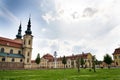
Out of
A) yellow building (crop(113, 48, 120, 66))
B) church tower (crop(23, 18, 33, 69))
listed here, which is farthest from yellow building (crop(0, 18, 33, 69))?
yellow building (crop(113, 48, 120, 66))

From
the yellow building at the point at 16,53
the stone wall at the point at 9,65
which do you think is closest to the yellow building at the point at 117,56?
the yellow building at the point at 16,53

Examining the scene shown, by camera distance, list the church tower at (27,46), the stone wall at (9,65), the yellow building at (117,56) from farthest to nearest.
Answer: the yellow building at (117,56)
the church tower at (27,46)
the stone wall at (9,65)

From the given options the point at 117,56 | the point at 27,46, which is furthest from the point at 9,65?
the point at 117,56

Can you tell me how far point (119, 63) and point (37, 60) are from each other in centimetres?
5287

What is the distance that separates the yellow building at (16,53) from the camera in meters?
74.6

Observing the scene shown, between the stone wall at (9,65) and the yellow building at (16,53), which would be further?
the yellow building at (16,53)

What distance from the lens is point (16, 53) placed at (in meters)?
85.8

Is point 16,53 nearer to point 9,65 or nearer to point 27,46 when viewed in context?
point 27,46

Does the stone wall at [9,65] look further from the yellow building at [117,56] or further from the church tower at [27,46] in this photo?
the yellow building at [117,56]

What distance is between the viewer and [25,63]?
276ft

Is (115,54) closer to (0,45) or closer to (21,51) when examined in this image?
(21,51)

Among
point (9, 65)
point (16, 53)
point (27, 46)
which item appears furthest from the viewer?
point (27, 46)

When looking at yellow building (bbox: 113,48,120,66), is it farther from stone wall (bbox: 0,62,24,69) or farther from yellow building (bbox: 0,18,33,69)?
stone wall (bbox: 0,62,24,69)

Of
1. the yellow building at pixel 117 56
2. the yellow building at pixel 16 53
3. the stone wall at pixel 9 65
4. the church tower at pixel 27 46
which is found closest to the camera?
the stone wall at pixel 9 65
